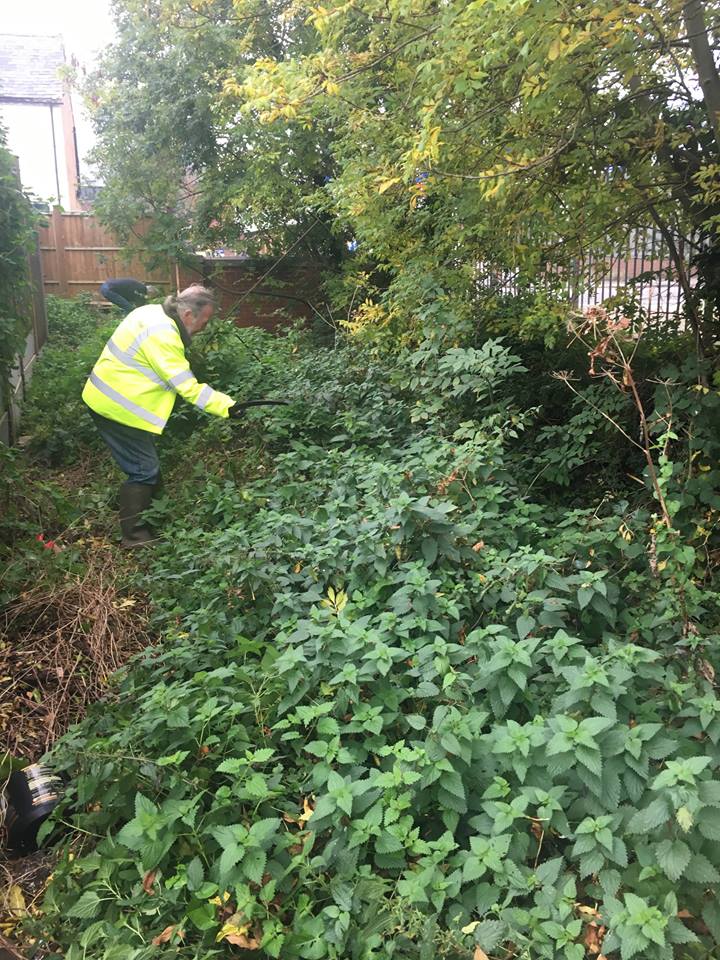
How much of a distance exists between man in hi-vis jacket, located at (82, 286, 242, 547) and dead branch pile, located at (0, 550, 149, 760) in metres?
0.90

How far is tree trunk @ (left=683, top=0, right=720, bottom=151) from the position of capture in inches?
149

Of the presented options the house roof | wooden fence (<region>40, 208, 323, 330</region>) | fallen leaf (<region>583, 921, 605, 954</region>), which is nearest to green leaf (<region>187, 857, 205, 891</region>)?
fallen leaf (<region>583, 921, 605, 954</region>)

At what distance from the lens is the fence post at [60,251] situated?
49.4 feet

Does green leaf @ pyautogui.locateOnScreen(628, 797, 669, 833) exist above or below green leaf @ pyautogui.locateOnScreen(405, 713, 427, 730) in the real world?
below

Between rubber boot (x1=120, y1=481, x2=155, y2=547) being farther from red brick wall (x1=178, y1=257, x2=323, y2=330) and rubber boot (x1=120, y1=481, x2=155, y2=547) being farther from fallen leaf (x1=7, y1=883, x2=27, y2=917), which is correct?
red brick wall (x1=178, y1=257, x2=323, y2=330)

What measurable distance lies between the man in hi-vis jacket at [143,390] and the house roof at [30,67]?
23179 millimetres

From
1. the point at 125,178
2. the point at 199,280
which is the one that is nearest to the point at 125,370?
the point at 125,178

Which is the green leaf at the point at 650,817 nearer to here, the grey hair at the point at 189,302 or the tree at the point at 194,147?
the grey hair at the point at 189,302

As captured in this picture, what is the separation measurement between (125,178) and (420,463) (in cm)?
865

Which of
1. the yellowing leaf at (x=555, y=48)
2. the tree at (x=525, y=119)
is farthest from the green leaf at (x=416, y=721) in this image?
the yellowing leaf at (x=555, y=48)

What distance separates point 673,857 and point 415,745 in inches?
31.0

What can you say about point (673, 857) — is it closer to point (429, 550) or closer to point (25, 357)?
point (429, 550)

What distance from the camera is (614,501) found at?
14.9 feet

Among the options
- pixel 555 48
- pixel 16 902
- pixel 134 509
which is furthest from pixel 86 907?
pixel 555 48
